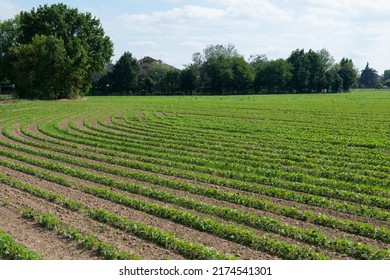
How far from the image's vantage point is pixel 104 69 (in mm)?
92750

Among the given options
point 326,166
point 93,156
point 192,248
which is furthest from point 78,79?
point 192,248

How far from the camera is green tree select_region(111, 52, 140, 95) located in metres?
108

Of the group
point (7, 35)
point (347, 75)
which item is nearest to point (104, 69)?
point (7, 35)

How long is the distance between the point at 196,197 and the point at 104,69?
279 feet

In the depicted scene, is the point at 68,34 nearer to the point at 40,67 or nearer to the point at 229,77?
the point at 40,67

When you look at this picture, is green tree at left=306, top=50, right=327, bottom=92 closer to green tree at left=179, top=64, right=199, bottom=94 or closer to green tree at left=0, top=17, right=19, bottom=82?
green tree at left=179, top=64, right=199, bottom=94

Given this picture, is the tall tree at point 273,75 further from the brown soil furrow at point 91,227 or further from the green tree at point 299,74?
the brown soil furrow at point 91,227

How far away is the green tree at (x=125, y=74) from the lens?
4254 inches

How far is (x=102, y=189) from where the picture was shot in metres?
12.7

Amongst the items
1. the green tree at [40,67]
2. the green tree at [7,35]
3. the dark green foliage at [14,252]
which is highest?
the green tree at [7,35]

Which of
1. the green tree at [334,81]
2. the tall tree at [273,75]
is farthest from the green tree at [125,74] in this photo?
the green tree at [334,81]

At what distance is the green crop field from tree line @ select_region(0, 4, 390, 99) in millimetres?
44794

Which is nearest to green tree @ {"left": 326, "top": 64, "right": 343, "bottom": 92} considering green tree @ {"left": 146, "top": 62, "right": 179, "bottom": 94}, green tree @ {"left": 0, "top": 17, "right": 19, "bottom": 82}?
green tree @ {"left": 146, "top": 62, "right": 179, "bottom": 94}

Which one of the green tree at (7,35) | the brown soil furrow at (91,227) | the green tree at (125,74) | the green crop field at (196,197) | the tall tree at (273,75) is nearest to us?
the brown soil furrow at (91,227)
